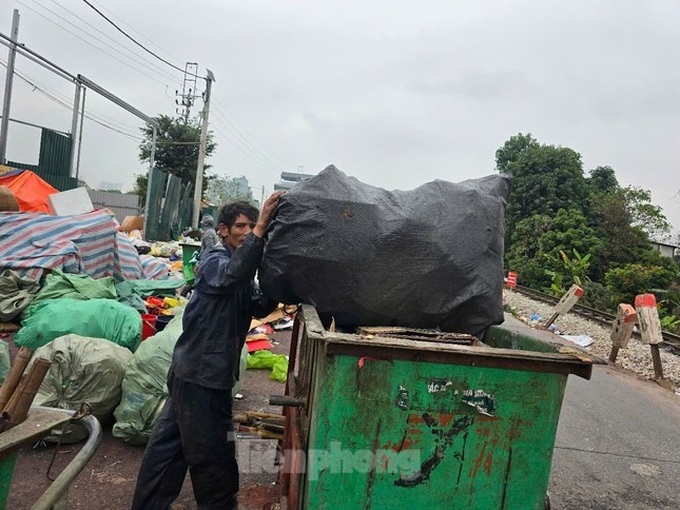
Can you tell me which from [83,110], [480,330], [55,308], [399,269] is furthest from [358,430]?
[83,110]

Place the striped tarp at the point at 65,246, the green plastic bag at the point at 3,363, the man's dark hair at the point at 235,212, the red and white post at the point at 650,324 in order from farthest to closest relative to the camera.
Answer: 1. the red and white post at the point at 650,324
2. the striped tarp at the point at 65,246
3. the green plastic bag at the point at 3,363
4. the man's dark hair at the point at 235,212

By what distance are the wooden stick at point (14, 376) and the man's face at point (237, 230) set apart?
1.14m

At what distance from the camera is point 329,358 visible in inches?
67.7

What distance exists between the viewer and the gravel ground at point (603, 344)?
27.7ft

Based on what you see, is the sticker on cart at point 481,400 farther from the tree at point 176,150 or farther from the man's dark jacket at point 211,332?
the tree at point 176,150

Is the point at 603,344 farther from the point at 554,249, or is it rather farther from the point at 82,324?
the point at 554,249

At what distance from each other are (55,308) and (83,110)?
909 cm

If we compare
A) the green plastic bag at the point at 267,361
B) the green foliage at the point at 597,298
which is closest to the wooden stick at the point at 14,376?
the green plastic bag at the point at 267,361

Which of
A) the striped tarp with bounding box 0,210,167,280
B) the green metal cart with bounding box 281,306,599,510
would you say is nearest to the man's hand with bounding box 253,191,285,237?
the green metal cart with bounding box 281,306,599,510

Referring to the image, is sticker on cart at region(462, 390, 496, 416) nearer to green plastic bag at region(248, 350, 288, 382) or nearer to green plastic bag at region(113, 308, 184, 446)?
green plastic bag at region(113, 308, 184, 446)

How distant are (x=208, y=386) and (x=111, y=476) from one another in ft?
3.95

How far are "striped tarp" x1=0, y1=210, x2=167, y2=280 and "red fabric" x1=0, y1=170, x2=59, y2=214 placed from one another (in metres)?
1.54

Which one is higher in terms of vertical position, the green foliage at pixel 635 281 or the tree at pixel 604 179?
the tree at pixel 604 179

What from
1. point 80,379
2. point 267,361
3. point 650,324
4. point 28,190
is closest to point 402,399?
point 80,379
